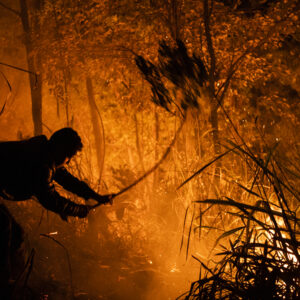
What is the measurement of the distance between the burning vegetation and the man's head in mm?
544

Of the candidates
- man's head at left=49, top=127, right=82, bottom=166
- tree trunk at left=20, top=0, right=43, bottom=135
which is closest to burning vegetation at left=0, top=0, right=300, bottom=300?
tree trunk at left=20, top=0, right=43, bottom=135

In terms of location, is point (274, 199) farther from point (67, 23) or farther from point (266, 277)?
point (67, 23)

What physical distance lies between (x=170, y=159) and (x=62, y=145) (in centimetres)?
256

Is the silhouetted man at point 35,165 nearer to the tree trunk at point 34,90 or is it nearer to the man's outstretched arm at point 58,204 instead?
the man's outstretched arm at point 58,204

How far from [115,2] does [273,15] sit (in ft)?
11.6

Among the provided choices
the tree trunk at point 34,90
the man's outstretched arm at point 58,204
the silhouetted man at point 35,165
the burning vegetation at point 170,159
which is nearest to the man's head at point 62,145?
the silhouetted man at point 35,165

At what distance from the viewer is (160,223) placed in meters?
5.31

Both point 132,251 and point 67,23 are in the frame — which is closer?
point 132,251

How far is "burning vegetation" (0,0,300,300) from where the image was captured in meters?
2.76

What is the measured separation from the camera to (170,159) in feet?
16.9

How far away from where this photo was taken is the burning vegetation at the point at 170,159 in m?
2.76

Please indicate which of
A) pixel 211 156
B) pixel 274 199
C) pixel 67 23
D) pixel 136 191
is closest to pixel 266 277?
pixel 274 199

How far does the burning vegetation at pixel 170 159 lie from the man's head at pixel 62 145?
1.78ft

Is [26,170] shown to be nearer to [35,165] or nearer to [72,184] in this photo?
[35,165]
